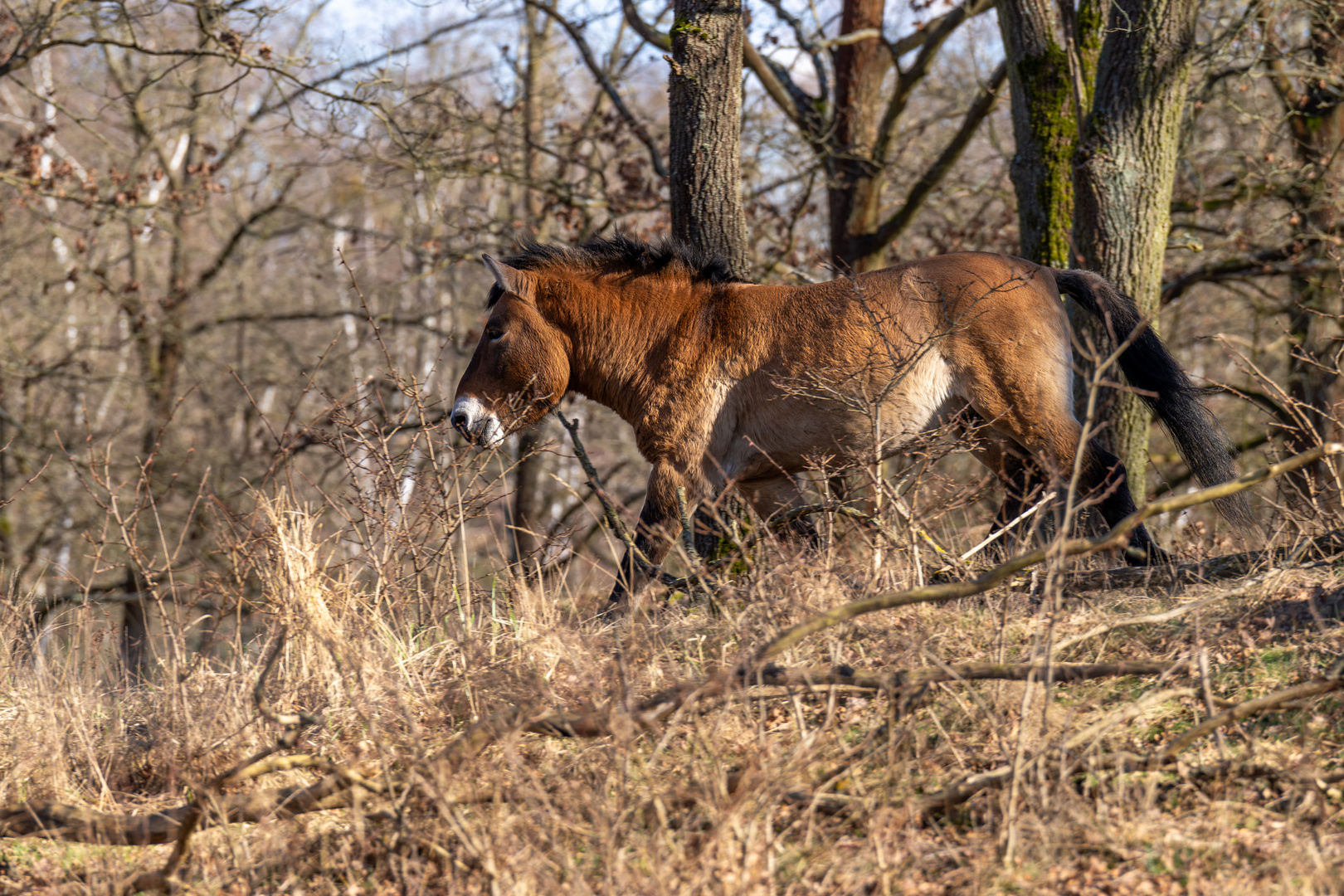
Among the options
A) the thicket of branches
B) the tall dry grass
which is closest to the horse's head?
the thicket of branches

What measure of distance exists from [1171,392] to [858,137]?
18.2 ft

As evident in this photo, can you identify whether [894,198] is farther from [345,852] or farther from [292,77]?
[345,852]

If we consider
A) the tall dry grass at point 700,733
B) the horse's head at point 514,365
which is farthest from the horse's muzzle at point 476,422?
the tall dry grass at point 700,733

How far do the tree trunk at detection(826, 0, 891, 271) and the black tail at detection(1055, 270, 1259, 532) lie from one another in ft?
15.1

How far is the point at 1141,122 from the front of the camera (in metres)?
6.95

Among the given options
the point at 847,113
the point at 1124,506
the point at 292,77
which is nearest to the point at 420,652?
the point at 1124,506

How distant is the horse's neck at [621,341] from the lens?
5910mm

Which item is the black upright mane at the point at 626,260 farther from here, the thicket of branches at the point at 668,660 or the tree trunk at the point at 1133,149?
the tree trunk at the point at 1133,149

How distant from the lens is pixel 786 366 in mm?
5508

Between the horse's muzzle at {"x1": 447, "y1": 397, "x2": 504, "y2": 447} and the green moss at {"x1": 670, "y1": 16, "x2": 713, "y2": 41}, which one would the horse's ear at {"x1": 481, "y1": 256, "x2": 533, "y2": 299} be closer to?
the horse's muzzle at {"x1": 447, "y1": 397, "x2": 504, "y2": 447}

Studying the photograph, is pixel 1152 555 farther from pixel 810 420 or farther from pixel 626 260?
pixel 626 260

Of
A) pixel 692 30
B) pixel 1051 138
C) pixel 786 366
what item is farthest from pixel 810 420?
pixel 1051 138

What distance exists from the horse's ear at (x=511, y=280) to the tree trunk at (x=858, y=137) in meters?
4.86

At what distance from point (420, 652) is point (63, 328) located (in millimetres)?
14195
